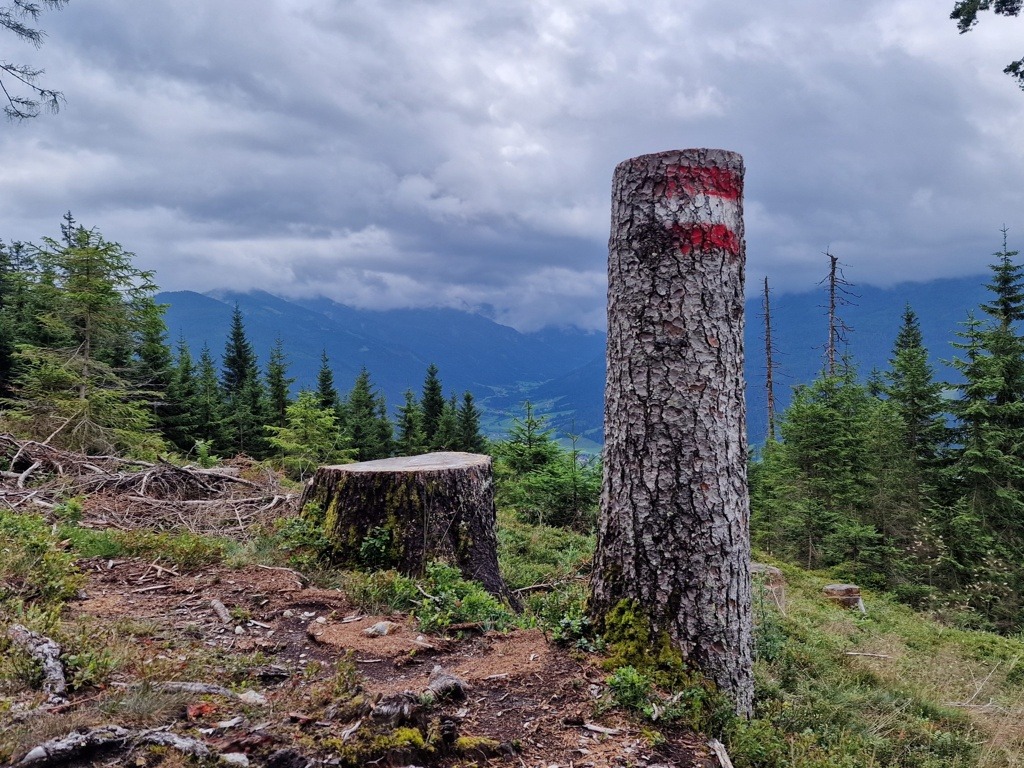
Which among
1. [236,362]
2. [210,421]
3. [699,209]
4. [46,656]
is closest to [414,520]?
[46,656]

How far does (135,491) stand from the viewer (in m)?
8.90

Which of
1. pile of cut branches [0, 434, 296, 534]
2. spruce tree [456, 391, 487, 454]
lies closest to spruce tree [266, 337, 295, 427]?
spruce tree [456, 391, 487, 454]

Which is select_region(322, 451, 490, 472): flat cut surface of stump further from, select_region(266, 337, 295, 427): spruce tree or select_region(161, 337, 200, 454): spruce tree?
select_region(266, 337, 295, 427): spruce tree

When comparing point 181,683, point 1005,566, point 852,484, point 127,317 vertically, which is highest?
point 127,317

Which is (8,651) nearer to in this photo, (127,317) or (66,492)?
(66,492)

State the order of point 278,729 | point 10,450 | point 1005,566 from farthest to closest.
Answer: point 1005,566 → point 10,450 → point 278,729

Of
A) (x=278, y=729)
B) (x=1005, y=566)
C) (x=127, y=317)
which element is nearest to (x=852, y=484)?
(x=1005, y=566)

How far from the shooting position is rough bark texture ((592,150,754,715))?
3715 millimetres

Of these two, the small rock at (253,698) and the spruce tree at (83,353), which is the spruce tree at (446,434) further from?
the small rock at (253,698)

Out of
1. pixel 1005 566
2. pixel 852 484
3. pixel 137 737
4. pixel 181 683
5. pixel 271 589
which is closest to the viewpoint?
pixel 137 737

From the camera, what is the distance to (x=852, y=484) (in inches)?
874

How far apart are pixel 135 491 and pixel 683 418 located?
28.0 feet

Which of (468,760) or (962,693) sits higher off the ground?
(468,760)

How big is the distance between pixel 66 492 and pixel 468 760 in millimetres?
8381
